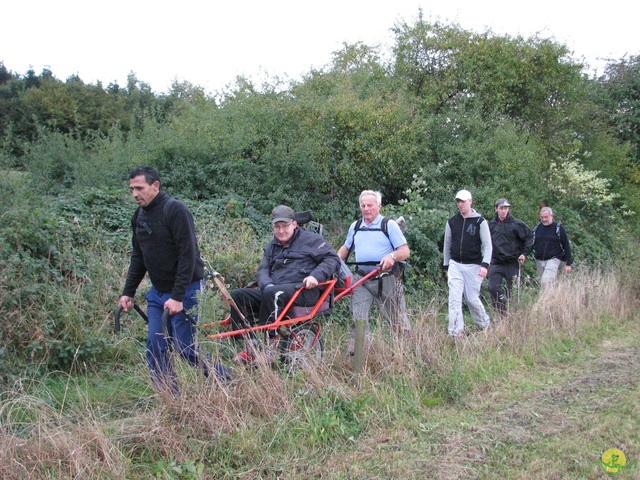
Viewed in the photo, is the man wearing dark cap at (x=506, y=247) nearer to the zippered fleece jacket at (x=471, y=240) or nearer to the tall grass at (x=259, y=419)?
the zippered fleece jacket at (x=471, y=240)

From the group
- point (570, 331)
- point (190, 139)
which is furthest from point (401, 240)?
point (190, 139)

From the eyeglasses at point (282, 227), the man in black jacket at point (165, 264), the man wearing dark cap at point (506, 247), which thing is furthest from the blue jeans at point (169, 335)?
the man wearing dark cap at point (506, 247)

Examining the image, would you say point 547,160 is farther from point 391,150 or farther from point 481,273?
point 481,273

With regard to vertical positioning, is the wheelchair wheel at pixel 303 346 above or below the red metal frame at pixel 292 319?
below

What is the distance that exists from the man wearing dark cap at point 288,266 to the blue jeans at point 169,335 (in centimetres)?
84

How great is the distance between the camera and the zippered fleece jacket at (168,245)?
4.98m

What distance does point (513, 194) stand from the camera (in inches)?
535

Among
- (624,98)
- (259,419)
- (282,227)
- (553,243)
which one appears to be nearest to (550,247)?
(553,243)

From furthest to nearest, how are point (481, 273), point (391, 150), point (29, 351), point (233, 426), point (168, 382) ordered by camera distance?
point (391, 150)
point (481, 273)
point (29, 351)
point (168, 382)
point (233, 426)

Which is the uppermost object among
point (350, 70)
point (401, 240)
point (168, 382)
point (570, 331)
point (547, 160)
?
point (350, 70)

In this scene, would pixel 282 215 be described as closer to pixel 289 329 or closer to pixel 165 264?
pixel 289 329

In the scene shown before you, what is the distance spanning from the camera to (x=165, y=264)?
5.13 meters

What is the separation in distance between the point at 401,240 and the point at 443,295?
3.23m

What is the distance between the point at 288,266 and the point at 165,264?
1.52 metres
